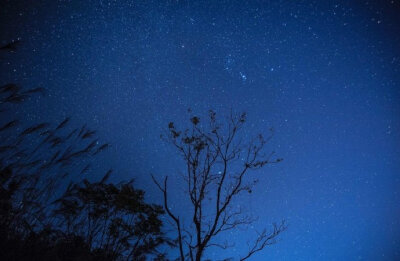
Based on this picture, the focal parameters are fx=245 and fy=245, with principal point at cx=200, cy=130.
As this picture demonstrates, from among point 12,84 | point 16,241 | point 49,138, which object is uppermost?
point 12,84

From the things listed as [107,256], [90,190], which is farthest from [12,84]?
[90,190]

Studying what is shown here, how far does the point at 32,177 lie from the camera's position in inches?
142

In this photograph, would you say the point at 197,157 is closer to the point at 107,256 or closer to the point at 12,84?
the point at 107,256

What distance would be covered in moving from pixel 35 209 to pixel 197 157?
5898 mm

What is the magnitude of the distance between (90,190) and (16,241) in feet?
15.4

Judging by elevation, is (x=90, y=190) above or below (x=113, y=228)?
above

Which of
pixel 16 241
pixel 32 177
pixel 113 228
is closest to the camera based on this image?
pixel 16 241

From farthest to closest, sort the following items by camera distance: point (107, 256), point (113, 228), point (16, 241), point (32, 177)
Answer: point (113, 228) < point (107, 256) < point (32, 177) < point (16, 241)

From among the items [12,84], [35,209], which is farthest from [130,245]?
[12,84]

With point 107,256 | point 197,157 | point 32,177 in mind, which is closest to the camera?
point 32,177

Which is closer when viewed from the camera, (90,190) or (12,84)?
(12,84)

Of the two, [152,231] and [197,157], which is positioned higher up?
[197,157]

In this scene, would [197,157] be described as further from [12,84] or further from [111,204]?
[12,84]

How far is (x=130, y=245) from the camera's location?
7109 mm
